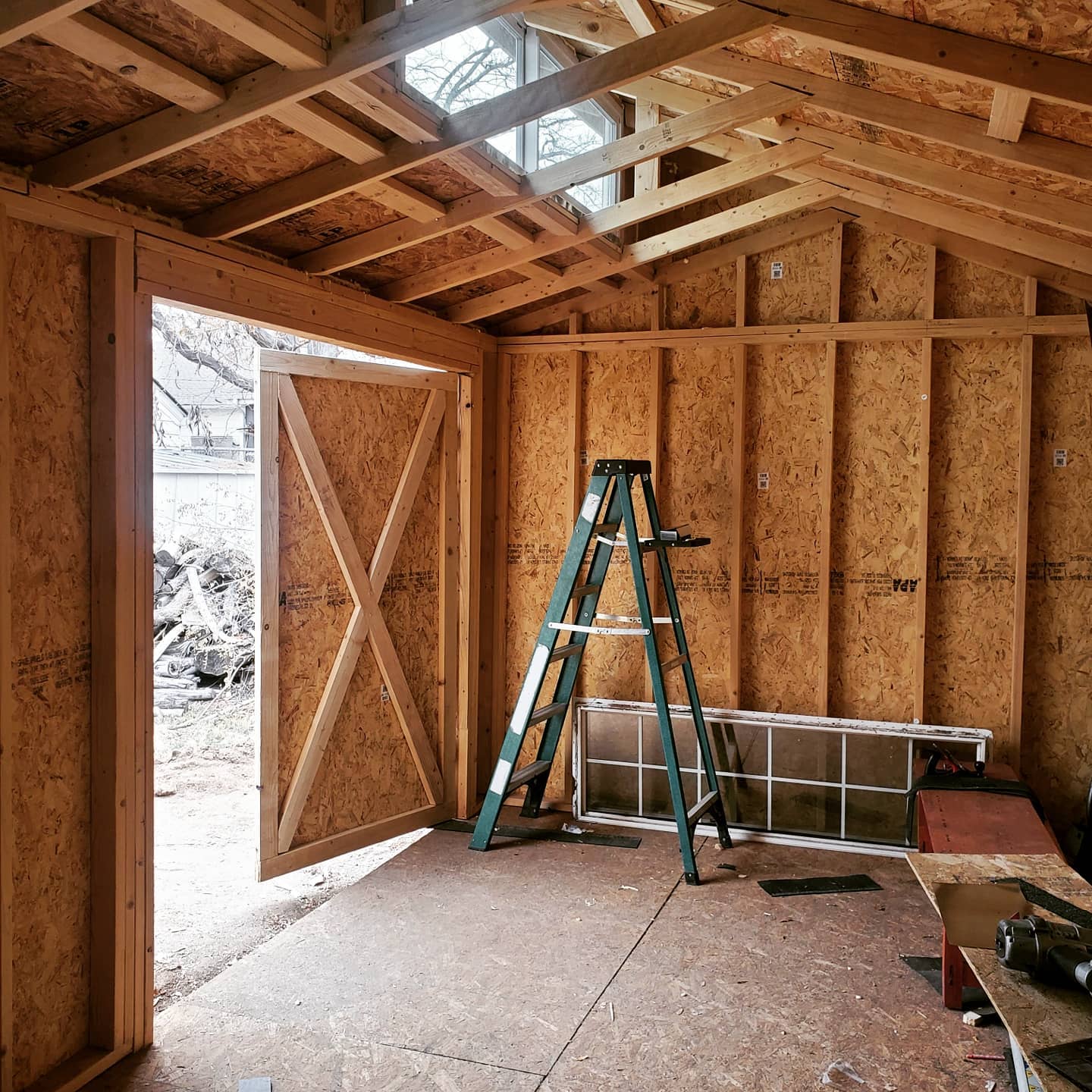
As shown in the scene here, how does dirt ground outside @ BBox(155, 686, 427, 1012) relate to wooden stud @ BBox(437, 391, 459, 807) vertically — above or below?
below

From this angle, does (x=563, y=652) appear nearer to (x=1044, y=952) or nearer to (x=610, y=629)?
(x=610, y=629)

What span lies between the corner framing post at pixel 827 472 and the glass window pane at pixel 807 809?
0.44 meters

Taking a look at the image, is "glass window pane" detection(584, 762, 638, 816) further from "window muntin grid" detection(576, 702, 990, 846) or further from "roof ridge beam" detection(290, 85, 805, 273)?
"roof ridge beam" detection(290, 85, 805, 273)

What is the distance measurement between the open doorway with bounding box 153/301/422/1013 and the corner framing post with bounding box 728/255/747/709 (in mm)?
2170

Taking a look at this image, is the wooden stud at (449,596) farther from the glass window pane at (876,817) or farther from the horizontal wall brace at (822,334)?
the glass window pane at (876,817)

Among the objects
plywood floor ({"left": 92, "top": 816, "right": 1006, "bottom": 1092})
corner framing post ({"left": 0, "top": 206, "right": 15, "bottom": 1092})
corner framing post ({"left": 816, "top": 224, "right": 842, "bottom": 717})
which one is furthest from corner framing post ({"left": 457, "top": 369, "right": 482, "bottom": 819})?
corner framing post ({"left": 0, "top": 206, "right": 15, "bottom": 1092})

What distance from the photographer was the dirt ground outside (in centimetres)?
406

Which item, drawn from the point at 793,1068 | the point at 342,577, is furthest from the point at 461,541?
the point at 793,1068

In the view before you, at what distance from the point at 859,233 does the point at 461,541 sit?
2922 mm

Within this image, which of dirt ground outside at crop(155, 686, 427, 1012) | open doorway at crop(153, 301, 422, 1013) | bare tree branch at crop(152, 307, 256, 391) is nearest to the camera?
dirt ground outside at crop(155, 686, 427, 1012)

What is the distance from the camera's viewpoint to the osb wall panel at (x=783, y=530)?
523 cm

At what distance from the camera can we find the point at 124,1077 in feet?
9.68

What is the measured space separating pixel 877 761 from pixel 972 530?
54.4 inches

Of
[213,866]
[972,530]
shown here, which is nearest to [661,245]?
[972,530]
